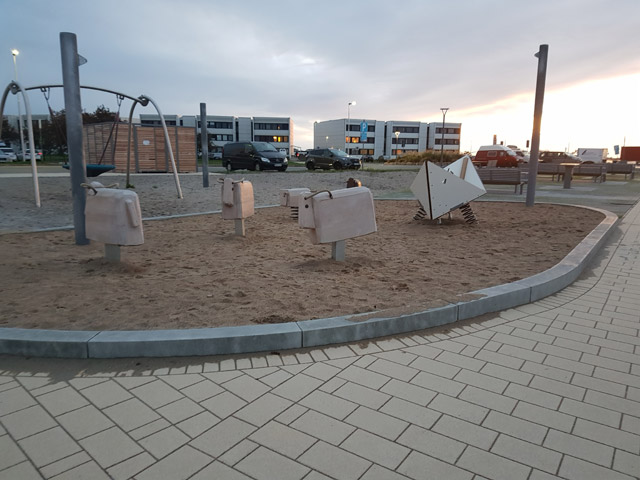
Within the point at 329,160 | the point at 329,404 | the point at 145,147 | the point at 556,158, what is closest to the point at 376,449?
the point at 329,404

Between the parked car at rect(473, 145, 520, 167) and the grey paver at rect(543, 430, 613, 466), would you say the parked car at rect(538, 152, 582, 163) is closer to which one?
the parked car at rect(473, 145, 520, 167)

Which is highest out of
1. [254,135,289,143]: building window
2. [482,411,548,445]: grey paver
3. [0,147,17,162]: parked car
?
[254,135,289,143]: building window

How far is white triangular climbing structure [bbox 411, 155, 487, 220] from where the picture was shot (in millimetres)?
8711

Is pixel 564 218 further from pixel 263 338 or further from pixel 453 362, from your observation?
pixel 263 338

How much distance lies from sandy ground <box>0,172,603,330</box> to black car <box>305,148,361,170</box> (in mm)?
22067

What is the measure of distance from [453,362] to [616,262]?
15.6 ft

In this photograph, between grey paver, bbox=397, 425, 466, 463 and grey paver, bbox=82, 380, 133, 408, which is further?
grey paver, bbox=82, 380, 133, 408

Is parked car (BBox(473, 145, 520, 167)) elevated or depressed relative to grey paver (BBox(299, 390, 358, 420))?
elevated

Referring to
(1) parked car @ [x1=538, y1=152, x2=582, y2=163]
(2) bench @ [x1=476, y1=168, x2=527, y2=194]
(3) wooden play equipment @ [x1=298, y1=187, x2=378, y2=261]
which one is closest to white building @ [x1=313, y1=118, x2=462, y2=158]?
(1) parked car @ [x1=538, y1=152, x2=582, y2=163]

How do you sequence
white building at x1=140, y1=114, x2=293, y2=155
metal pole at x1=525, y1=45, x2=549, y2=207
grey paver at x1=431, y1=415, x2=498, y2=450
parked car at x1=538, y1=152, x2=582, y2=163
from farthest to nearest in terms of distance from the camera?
white building at x1=140, y1=114, x2=293, y2=155
parked car at x1=538, y1=152, x2=582, y2=163
metal pole at x1=525, y1=45, x2=549, y2=207
grey paver at x1=431, y1=415, x2=498, y2=450

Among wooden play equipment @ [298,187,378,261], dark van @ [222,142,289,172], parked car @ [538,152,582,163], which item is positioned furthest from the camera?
parked car @ [538,152,582,163]

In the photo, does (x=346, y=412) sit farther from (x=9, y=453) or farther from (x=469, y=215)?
(x=469, y=215)

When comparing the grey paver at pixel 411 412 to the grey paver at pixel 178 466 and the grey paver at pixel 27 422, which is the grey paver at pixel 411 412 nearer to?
the grey paver at pixel 178 466

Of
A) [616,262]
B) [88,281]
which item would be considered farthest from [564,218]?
[88,281]
